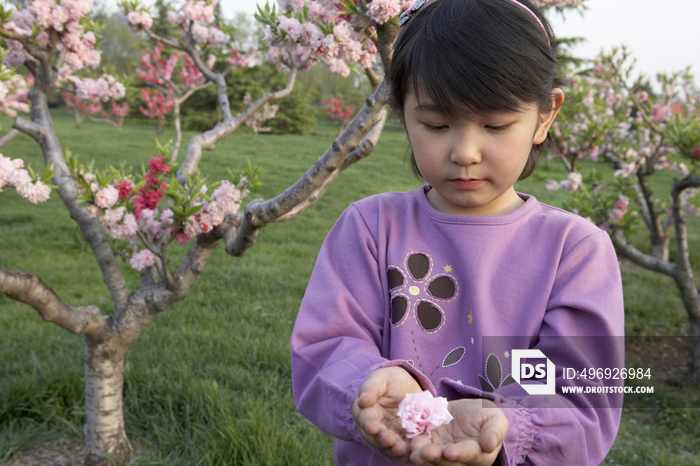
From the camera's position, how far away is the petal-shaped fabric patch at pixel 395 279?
45.9 inches

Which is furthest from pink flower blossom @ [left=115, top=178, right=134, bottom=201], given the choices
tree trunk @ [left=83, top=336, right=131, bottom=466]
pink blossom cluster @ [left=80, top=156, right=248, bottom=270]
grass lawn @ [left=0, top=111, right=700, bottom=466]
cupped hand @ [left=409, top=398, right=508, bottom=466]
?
cupped hand @ [left=409, top=398, right=508, bottom=466]

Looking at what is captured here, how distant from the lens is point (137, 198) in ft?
7.66

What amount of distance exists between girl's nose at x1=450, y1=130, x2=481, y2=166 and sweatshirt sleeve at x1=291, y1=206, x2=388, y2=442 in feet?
0.97

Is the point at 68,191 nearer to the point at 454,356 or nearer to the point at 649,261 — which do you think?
the point at 454,356

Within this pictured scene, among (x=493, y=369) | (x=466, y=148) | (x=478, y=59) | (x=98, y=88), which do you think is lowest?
(x=493, y=369)

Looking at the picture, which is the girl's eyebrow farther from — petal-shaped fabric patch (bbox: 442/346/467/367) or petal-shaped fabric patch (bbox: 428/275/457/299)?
petal-shaped fabric patch (bbox: 442/346/467/367)

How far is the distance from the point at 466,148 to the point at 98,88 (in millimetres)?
2825

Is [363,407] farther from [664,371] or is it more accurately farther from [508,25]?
[664,371]

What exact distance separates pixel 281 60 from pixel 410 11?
76.8 inches

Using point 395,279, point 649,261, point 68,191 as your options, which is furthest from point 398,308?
point 649,261

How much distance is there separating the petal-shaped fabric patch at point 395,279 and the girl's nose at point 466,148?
0.29 meters

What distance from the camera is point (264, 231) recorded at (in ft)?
24.8

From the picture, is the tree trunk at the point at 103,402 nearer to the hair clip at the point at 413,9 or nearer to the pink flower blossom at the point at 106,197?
the pink flower blossom at the point at 106,197
